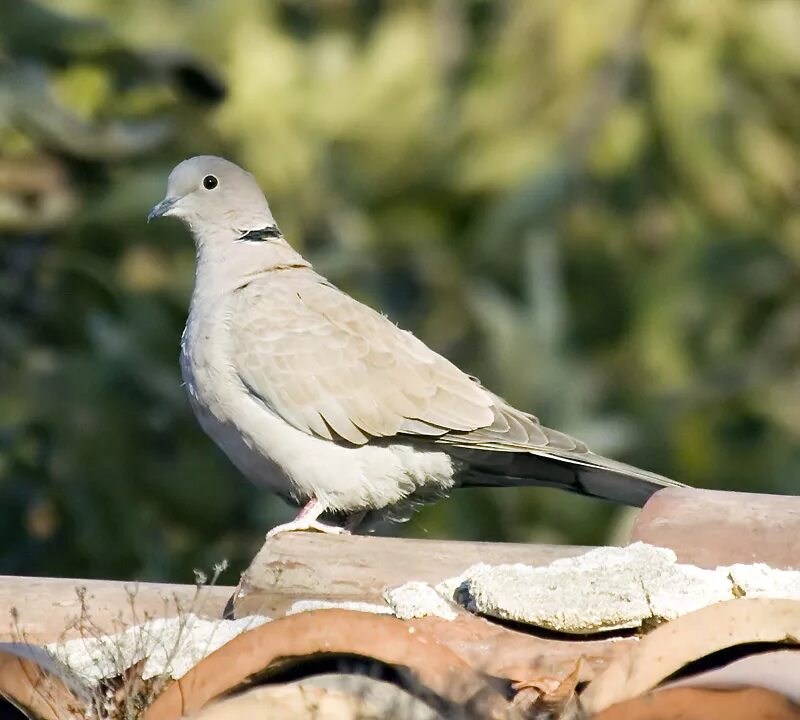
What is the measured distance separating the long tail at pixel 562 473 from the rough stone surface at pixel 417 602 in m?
0.99

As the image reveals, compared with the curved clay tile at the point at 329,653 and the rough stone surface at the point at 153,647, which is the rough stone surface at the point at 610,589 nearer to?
the curved clay tile at the point at 329,653

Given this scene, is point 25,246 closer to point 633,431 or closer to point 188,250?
point 188,250

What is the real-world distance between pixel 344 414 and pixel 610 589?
1.37 m

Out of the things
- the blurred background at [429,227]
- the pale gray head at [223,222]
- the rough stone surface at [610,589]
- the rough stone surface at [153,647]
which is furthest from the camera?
the blurred background at [429,227]

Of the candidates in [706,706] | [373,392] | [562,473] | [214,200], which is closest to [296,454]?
[373,392]

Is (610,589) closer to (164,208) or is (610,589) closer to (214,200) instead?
(214,200)

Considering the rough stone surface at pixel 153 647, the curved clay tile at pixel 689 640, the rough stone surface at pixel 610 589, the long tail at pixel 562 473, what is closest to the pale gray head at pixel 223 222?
the long tail at pixel 562 473

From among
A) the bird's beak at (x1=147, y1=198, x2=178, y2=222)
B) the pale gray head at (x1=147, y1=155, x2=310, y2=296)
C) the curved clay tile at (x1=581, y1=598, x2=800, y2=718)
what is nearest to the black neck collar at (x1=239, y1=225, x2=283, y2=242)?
the pale gray head at (x1=147, y1=155, x2=310, y2=296)

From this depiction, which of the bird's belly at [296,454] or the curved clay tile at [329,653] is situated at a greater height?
the bird's belly at [296,454]

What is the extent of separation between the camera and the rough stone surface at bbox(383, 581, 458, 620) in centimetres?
283

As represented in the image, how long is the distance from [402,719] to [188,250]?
614 cm

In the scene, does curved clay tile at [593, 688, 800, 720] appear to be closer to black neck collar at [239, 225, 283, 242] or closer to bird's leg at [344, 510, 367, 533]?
bird's leg at [344, 510, 367, 533]

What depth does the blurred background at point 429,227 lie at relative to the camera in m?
7.36

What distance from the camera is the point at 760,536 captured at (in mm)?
2936
